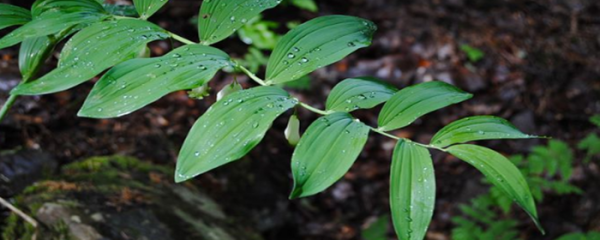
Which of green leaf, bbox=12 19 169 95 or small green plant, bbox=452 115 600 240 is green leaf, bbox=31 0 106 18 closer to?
green leaf, bbox=12 19 169 95

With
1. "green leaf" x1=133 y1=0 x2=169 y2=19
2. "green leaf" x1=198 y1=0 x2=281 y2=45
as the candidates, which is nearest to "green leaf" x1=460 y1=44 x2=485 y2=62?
"green leaf" x1=198 y1=0 x2=281 y2=45

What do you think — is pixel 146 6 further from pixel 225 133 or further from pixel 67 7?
pixel 225 133

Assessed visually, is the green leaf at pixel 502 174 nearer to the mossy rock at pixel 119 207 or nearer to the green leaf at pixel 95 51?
the green leaf at pixel 95 51

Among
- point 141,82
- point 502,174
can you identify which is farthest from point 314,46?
point 502,174

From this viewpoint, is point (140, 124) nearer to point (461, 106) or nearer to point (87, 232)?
point (87, 232)

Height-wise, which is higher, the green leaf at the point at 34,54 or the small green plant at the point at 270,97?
the small green plant at the point at 270,97

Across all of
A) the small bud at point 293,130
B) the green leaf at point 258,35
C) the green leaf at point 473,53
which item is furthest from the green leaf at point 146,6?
the green leaf at point 473,53

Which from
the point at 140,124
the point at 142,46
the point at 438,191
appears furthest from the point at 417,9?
the point at 142,46
